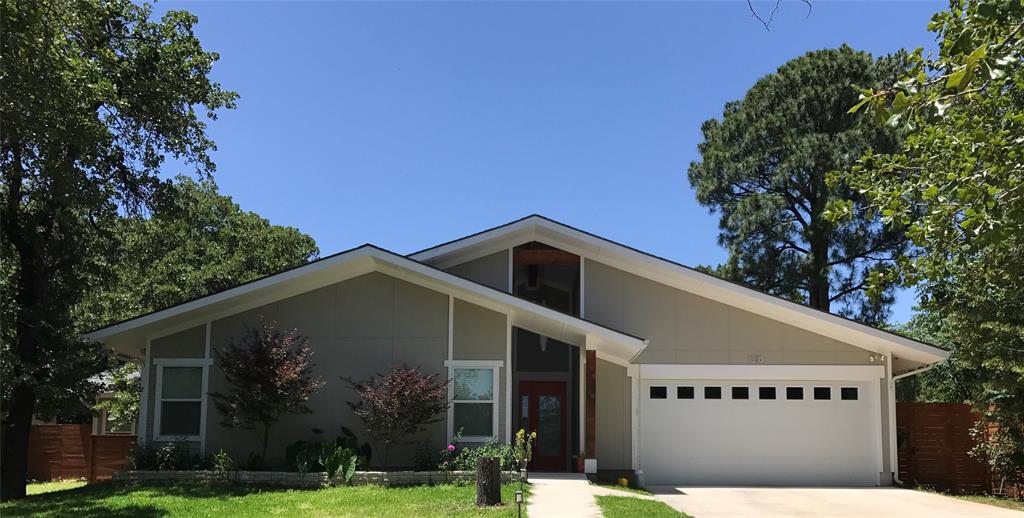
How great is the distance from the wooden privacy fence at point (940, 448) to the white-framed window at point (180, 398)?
14.3 metres

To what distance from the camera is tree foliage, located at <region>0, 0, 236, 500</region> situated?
44.1 ft

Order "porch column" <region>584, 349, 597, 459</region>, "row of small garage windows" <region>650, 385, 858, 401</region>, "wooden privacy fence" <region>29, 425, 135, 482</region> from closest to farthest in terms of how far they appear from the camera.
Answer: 1. "porch column" <region>584, 349, 597, 459</region>
2. "row of small garage windows" <region>650, 385, 858, 401</region>
3. "wooden privacy fence" <region>29, 425, 135, 482</region>

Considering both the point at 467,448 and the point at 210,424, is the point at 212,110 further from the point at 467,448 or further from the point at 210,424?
the point at 467,448

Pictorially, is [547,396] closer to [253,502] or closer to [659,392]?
[659,392]

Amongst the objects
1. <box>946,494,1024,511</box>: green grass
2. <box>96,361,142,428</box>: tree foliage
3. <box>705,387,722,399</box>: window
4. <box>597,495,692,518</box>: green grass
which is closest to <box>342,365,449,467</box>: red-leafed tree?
<box>597,495,692,518</box>: green grass

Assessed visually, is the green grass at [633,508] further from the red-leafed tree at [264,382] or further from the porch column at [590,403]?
the red-leafed tree at [264,382]

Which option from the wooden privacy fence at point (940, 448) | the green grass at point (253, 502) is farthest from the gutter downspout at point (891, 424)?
A: the green grass at point (253, 502)

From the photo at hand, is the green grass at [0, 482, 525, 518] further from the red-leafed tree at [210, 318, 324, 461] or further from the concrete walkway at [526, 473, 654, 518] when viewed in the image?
the red-leafed tree at [210, 318, 324, 461]

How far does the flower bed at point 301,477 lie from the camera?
13.9 metres

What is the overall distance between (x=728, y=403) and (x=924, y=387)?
39.2ft

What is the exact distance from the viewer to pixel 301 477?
14.0 m

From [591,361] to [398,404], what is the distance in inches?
149

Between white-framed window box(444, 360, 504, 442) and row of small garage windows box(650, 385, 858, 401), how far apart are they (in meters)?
4.04

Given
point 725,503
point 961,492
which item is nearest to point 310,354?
point 725,503
